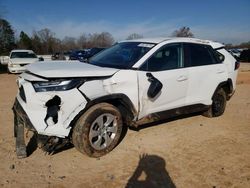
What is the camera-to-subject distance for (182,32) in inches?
1889

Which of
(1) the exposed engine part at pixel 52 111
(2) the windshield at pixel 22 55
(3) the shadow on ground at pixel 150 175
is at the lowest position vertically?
(3) the shadow on ground at pixel 150 175

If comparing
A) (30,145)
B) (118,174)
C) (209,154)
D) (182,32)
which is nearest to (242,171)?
(209,154)

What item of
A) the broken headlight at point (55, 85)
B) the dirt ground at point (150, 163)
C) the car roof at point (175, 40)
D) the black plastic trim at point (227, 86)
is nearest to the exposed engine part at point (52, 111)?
the broken headlight at point (55, 85)

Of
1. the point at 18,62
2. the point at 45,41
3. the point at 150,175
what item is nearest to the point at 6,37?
the point at 45,41

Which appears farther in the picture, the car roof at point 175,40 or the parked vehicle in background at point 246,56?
the parked vehicle in background at point 246,56

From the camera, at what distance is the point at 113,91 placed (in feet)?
13.2

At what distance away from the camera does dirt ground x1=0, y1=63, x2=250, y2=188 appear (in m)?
3.45

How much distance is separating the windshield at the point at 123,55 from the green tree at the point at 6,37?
36.8 m

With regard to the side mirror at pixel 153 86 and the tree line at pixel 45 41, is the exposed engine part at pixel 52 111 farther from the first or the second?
the tree line at pixel 45 41

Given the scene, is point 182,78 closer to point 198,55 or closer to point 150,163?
point 198,55

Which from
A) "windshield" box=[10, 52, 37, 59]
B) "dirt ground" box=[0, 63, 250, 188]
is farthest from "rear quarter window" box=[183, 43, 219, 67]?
"windshield" box=[10, 52, 37, 59]

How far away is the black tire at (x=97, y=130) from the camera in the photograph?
3.78 meters

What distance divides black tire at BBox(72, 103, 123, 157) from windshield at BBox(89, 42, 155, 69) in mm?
842

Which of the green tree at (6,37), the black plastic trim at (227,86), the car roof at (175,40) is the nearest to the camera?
the car roof at (175,40)
